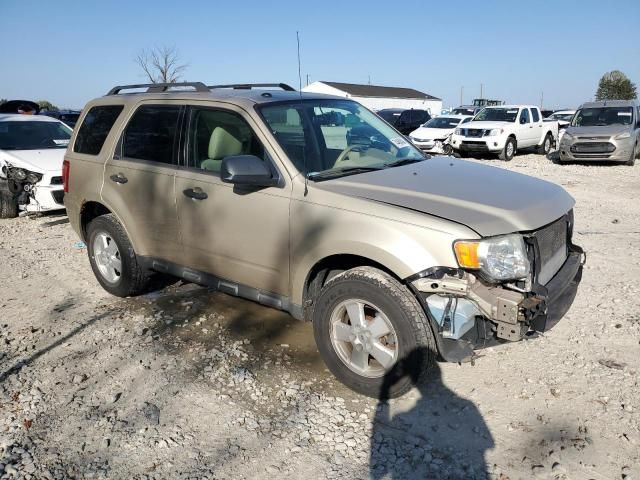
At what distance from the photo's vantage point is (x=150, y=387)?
11.6ft

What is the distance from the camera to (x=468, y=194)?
333 centimetres

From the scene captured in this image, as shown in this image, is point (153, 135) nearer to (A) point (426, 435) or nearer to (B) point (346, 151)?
(B) point (346, 151)

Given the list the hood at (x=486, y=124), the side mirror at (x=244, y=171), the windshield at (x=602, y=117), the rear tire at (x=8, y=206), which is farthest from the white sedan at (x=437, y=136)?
the side mirror at (x=244, y=171)

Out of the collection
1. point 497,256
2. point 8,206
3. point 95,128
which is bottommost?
point 8,206

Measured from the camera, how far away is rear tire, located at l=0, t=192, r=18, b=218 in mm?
8508

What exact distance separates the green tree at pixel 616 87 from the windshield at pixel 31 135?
46.9 meters

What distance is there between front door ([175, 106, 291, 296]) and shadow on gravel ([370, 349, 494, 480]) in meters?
1.06

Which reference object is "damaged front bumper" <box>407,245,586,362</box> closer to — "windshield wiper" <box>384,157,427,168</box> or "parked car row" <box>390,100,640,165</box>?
"windshield wiper" <box>384,157,427,168</box>

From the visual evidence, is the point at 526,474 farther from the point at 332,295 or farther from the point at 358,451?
the point at 332,295

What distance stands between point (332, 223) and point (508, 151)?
1535 cm

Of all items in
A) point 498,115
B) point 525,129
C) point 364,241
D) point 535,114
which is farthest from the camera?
point 535,114

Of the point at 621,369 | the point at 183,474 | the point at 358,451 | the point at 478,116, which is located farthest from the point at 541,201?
the point at 478,116

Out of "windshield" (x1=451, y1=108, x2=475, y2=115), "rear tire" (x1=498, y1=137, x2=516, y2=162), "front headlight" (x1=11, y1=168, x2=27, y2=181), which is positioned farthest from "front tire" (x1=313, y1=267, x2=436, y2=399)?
"windshield" (x1=451, y1=108, x2=475, y2=115)

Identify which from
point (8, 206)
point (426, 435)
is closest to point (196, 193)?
point (426, 435)
